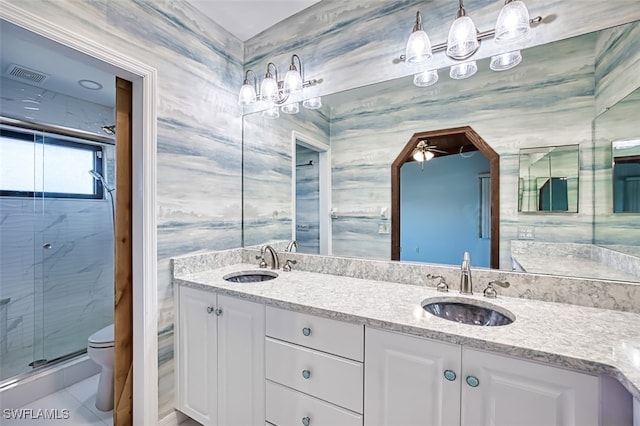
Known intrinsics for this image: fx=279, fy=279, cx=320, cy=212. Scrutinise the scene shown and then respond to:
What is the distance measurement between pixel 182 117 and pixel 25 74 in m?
1.54

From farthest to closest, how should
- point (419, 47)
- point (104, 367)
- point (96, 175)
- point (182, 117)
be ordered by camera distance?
point (96, 175) → point (104, 367) → point (182, 117) → point (419, 47)

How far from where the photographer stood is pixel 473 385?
87 centimetres

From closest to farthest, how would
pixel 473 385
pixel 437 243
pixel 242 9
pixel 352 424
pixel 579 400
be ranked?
pixel 579 400, pixel 473 385, pixel 352 424, pixel 437 243, pixel 242 9

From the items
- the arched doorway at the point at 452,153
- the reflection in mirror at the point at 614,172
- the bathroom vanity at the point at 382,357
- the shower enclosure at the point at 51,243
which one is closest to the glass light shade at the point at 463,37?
the arched doorway at the point at 452,153

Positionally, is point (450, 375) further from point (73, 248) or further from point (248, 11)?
point (73, 248)

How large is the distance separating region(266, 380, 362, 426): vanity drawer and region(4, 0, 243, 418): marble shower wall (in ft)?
2.50

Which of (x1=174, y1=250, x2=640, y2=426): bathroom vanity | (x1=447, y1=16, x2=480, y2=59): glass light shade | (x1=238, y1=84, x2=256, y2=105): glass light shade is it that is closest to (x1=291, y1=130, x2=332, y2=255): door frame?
(x1=174, y1=250, x2=640, y2=426): bathroom vanity

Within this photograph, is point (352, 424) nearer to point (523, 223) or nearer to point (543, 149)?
point (523, 223)

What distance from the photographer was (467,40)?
127 centimetres

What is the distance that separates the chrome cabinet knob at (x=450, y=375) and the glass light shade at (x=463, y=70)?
52.5 inches

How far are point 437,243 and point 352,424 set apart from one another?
930 millimetres

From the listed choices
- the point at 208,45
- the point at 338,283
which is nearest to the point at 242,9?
the point at 208,45

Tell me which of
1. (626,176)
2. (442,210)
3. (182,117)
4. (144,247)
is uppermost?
(182,117)

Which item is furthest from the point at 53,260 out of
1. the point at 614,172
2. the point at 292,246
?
the point at 614,172
